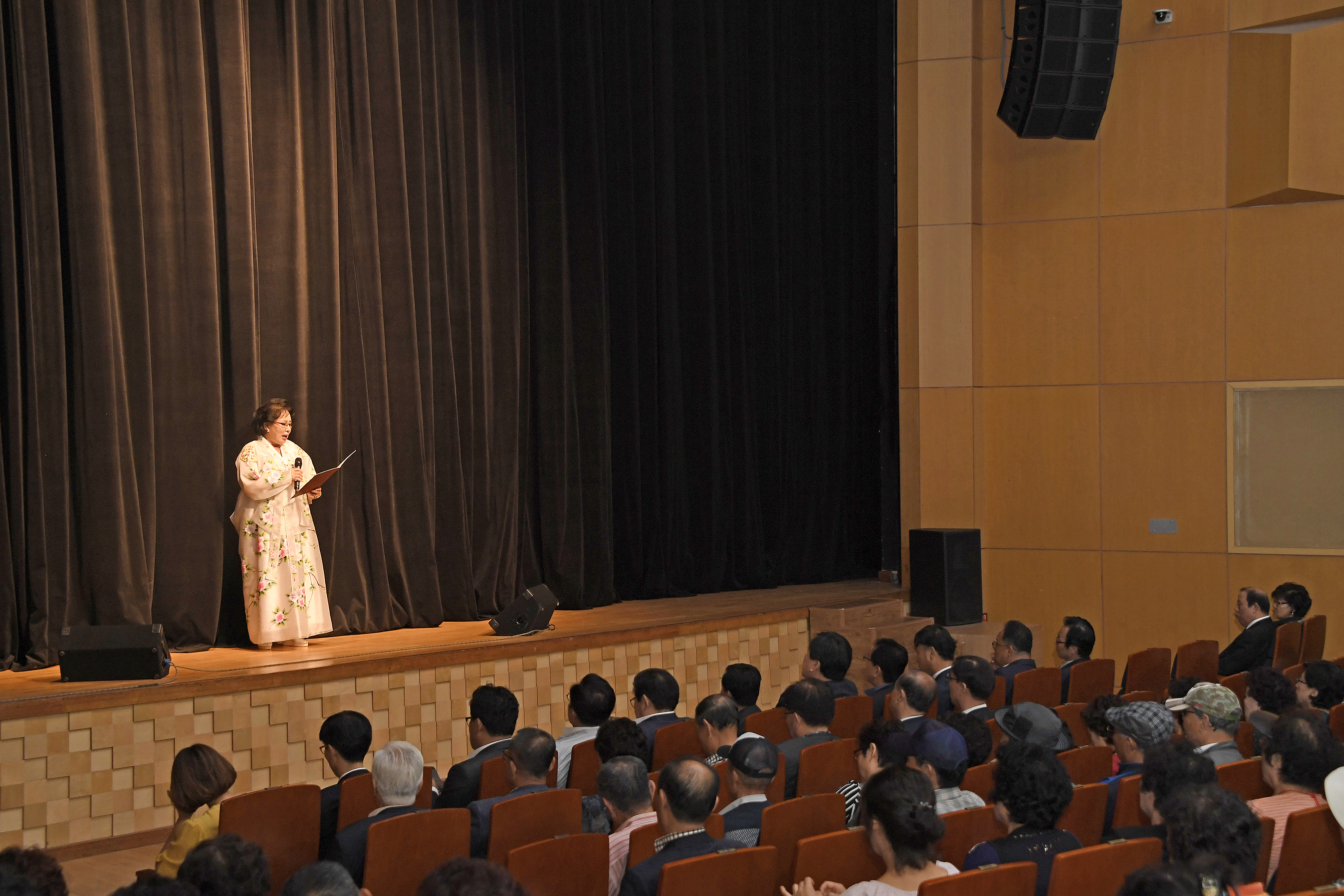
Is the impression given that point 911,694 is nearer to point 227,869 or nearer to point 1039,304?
point 227,869

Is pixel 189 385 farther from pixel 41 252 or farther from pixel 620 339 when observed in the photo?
pixel 620 339

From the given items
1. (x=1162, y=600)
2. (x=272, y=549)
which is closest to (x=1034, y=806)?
(x=272, y=549)

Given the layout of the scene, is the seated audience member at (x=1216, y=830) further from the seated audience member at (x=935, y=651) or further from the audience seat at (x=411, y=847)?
the seated audience member at (x=935, y=651)

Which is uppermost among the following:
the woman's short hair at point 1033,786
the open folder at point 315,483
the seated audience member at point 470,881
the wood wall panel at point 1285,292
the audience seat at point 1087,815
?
the wood wall panel at point 1285,292

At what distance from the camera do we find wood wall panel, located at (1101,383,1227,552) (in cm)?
865

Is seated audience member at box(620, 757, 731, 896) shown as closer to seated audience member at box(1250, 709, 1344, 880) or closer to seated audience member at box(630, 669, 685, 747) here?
seated audience member at box(1250, 709, 1344, 880)

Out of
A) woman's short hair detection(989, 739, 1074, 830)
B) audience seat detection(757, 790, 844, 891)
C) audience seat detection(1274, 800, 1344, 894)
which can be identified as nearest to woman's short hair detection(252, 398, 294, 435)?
audience seat detection(757, 790, 844, 891)

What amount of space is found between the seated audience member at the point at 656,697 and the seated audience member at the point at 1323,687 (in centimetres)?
228

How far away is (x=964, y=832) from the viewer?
3199 millimetres

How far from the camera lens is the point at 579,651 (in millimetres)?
7102

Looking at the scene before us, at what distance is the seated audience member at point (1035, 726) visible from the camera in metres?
4.19

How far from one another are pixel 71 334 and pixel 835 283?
19.5 feet

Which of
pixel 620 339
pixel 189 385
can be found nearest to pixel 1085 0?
pixel 620 339

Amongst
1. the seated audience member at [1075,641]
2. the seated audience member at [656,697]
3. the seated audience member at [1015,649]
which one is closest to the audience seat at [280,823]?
the seated audience member at [656,697]
